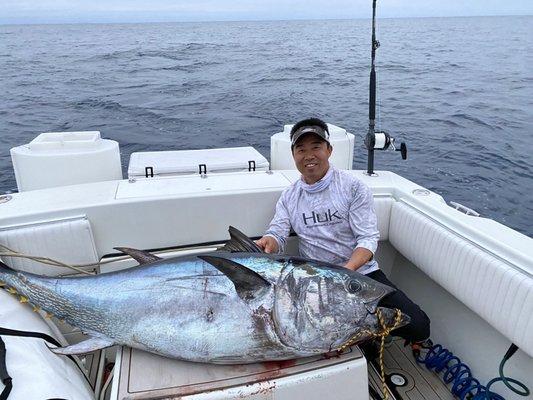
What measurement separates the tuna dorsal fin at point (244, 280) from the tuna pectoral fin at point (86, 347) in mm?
666

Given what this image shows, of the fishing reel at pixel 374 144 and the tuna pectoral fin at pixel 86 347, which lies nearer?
the tuna pectoral fin at pixel 86 347

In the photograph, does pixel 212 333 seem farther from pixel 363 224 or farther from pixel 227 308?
pixel 363 224

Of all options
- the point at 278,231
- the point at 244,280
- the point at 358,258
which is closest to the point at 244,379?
the point at 244,280

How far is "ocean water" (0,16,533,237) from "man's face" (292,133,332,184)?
16.5ft

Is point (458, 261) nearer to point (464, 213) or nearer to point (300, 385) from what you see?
point (464, 213)

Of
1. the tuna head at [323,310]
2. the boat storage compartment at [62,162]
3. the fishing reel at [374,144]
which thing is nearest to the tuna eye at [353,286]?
the tuna head at [323,310]

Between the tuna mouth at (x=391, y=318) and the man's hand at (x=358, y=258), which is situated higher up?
the tuna mouth at (x=391, y=318)

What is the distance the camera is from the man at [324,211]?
8.70 ft

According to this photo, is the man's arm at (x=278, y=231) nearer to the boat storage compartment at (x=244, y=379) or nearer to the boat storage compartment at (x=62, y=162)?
the boat storage compartment at (x=244, y=379)

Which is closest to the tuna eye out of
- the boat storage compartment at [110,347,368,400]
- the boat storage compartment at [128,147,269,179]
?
the boat storage compartment at [110,347,368,400]

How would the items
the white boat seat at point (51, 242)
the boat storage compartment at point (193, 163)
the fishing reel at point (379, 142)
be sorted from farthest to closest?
the boat storage compartment at point (193, 163)
the fishing reel at point (379, 142)
the white boat seat at point (51, 242)

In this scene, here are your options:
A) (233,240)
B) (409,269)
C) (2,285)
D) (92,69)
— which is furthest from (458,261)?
(92,69)

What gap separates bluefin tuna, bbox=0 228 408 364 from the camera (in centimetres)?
182

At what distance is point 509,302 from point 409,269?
1149 millimetres
